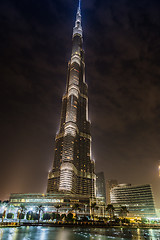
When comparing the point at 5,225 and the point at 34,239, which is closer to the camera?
the point at 34,239

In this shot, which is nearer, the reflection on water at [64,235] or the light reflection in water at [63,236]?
the light reflection in water at [63,236]

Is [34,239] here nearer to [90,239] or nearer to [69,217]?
[90,239]

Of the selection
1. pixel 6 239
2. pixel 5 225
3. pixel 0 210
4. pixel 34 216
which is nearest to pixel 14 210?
pixel 0 210

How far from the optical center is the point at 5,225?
73.2 m

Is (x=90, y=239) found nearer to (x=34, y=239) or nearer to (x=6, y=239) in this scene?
(x=34, y=239)

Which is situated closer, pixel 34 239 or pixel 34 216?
pixel 34 239

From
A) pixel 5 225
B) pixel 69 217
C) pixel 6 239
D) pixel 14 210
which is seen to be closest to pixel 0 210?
pixel 14 210

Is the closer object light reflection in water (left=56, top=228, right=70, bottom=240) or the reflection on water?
light reflection in water (left=56, top=228, right=70, bottom=240)

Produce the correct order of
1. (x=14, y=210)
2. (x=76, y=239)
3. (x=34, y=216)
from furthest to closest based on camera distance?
(x=14, y=210) < (x=34, y=216) < (x=76, y=239)

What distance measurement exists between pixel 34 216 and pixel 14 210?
64544 mm

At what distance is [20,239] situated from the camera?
37406 millimetres

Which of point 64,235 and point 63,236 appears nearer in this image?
point 63,236

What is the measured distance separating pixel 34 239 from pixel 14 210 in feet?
558

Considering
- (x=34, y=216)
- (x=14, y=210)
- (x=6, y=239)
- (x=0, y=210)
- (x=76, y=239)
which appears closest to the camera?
(x=6, y=239)
